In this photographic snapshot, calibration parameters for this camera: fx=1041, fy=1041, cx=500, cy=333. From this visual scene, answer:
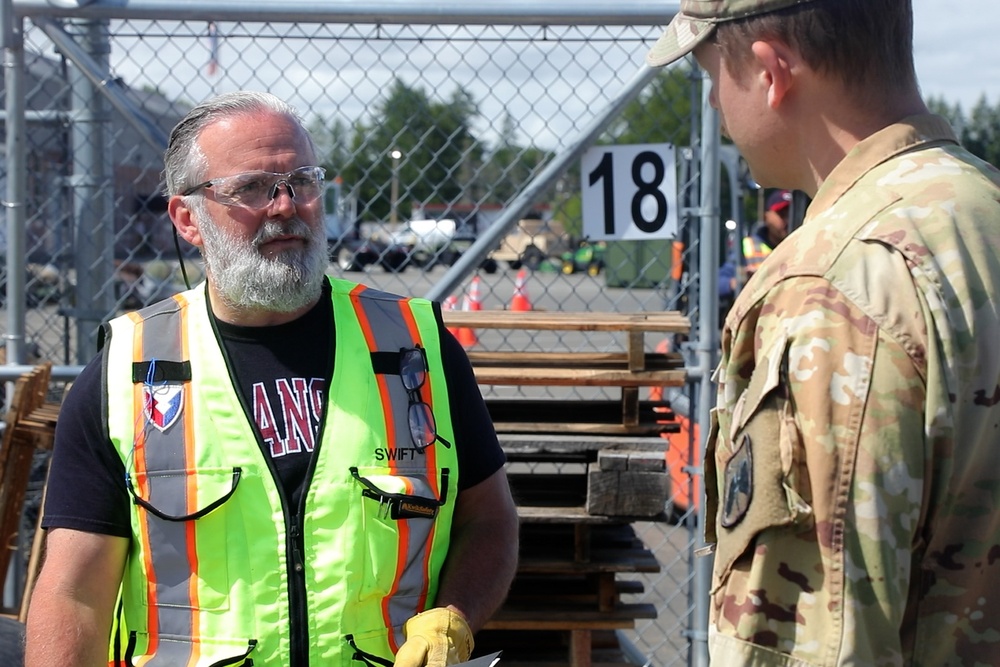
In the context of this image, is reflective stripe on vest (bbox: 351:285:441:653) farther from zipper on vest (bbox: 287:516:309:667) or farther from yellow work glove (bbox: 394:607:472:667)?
zipper on vest (bbox: 287:516:309:667)

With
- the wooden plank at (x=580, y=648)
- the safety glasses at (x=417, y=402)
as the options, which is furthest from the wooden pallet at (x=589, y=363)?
the safety glasses at (x=417, y=402)

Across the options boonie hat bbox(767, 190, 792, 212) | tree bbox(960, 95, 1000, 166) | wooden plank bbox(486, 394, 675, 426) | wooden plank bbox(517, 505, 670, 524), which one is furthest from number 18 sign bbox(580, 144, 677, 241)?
tree bbox(960, 95, 1000, 166)

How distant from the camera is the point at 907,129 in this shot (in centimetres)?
138

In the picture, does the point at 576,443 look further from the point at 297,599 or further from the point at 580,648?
the point at 297,599

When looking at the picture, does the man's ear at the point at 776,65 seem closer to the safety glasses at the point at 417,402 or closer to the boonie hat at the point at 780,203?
the safety glasses at the point at 417,402

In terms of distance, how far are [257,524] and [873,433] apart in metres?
1.34

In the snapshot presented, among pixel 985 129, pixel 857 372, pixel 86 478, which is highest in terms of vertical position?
pixel 985 129

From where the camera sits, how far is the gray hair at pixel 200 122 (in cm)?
240

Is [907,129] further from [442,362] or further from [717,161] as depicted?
[717,161]

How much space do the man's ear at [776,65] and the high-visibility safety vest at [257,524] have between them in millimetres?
1190

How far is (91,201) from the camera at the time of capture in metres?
3.83

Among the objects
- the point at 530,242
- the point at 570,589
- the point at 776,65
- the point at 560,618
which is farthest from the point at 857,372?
the point at 530,242

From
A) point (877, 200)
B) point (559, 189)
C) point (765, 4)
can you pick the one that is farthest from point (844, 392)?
point (559, 189)

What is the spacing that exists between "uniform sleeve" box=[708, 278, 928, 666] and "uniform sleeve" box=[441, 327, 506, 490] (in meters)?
1.12
